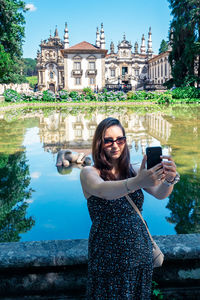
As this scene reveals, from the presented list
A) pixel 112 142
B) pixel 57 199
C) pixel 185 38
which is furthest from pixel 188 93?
pixel 112 142

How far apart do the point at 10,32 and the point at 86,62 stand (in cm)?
2417

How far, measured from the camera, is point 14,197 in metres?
4.58

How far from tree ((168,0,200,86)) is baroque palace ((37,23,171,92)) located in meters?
14.8

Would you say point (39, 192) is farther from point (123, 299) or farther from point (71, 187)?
point (123, 299)

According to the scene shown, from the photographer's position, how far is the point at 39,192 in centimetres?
482

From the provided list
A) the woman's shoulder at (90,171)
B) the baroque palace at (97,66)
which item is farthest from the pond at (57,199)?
the baroque palace at (97,66)

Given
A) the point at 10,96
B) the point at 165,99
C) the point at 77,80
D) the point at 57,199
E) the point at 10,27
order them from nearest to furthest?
the point at 57,199 → the point at 10,27 → the point at 165,99 → the point at 10,96 → the point at 77,80

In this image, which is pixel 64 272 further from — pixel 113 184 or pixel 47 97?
pixel 47 97

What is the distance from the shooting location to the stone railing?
2.04 meters

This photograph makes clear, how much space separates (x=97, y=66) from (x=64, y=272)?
5083 cm

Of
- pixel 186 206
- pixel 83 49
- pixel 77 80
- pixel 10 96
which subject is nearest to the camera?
pixel 186 206

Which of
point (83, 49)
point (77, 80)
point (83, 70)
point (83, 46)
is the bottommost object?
point (77, 80)

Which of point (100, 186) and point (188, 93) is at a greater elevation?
point (188, 93)

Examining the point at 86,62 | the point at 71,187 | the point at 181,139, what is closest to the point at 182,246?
the point at 71,187
